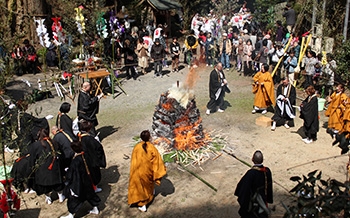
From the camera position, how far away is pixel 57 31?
1656cm

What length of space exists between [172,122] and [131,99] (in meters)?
5.77

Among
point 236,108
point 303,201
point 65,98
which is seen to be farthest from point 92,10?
point 303,201

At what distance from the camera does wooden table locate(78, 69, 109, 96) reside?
49.6ft

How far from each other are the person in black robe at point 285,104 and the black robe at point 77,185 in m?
6.68

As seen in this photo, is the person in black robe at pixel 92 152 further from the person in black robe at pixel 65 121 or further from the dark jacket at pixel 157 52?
the dark jacket at pixel 157 52

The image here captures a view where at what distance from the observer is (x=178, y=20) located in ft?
104

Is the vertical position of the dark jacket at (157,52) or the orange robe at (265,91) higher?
the dark jacket at (157,52)

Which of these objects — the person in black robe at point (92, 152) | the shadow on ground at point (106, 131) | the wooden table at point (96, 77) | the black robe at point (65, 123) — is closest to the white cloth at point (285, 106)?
the shadow on ground at point (106, 131)

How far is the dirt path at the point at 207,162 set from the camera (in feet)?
26.7

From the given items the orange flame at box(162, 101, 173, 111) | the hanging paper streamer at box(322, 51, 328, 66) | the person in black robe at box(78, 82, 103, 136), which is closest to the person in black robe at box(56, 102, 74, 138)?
the person in black robe at box(78, 82, 103, 136)

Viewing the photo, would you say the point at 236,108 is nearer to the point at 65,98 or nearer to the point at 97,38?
the point at 65,98

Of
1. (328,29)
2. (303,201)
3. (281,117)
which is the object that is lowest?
(281,117)

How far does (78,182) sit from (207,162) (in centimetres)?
370

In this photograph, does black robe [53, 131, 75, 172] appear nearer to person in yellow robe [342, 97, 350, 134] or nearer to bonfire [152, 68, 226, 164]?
bonfire [152, 68, 226, 164]
